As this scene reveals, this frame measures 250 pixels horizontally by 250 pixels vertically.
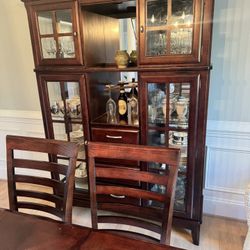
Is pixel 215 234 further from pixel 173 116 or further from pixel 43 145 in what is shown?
pixel 43 145

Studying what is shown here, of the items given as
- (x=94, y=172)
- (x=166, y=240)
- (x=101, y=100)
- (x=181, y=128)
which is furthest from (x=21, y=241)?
(x=101, y=100)

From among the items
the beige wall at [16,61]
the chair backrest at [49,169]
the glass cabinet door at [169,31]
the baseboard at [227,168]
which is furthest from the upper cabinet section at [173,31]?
the beige wall at [16,61]

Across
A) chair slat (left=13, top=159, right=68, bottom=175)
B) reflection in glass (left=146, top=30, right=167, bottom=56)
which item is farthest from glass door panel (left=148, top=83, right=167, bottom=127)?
chair slat (left=13, top=159, right=68, bottom=175)

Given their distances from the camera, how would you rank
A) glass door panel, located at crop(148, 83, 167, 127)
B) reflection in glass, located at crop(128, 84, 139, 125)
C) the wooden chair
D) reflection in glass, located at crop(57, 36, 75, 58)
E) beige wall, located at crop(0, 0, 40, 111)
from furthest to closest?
beige wall, located at crop(0, 0, 40, 111) → reflection in glass, located at crop(128, 84, 139, 125) → reflection in glass, located at crop(57, 36, 75, 58) → glass door panel, located at crop(148, 83, 167, 127) → the wooden chair

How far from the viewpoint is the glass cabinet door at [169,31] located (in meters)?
1.51

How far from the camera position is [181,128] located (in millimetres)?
A: 1745

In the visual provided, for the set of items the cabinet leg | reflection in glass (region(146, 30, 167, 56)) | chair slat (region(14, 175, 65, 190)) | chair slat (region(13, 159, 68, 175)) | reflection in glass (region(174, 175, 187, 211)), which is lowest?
the cabinet leg

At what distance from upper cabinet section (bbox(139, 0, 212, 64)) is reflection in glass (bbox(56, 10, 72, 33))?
54 cm

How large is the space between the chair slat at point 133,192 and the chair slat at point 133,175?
0.19 ft

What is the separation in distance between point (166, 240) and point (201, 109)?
880 millimetres

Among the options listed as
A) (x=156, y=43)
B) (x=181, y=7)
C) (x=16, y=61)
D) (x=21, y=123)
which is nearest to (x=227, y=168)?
(x=156, y=43)

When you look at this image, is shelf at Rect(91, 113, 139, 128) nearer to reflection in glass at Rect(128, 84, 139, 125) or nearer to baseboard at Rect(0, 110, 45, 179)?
reflection in glass at Rect(128, 84, 139, 125)

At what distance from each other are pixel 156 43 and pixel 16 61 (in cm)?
160

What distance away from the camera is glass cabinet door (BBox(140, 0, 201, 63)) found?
151 centimetres
